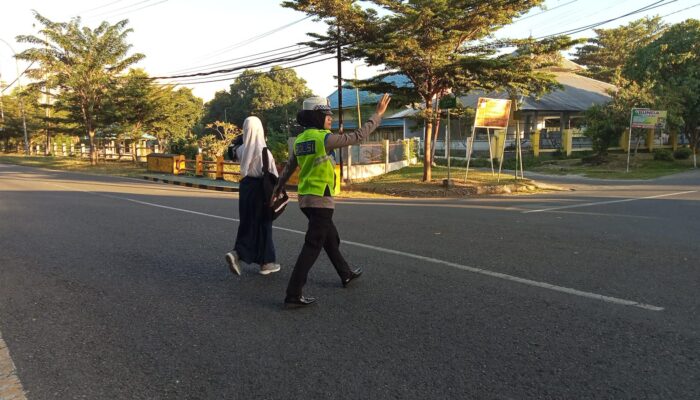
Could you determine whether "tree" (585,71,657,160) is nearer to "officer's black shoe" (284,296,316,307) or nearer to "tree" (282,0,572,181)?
"tree" (282,0,572,181)

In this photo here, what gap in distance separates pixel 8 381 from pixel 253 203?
2.79 m

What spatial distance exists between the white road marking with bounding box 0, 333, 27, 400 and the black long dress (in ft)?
7.56

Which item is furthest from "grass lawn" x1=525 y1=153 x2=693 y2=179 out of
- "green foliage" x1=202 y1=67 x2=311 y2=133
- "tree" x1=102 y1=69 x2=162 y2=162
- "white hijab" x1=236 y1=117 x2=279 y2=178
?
"green foliage" x1=202 y1=67 x2=311 y2=133

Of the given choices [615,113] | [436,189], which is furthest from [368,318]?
[615,113]

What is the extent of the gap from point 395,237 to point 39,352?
5217mm

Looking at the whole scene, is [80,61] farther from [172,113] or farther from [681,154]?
[681,154]

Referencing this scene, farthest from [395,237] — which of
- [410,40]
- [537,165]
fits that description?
[537,165]

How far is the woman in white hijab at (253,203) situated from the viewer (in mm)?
5363

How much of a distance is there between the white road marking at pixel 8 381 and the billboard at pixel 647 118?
2795 cm

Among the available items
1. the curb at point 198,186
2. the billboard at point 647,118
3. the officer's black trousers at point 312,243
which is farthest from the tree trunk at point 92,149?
the officer's black trousers at point 312,243

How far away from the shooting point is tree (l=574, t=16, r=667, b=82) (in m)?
52.1

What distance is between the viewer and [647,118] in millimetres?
25062

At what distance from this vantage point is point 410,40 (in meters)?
15.7

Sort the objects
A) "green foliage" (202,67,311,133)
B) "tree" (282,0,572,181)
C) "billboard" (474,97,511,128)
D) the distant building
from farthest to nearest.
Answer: "green foliage" (202,67,311,133) → the distant building → "billboard" (474,97,511,128) → "tree" (282,0,572,181)
